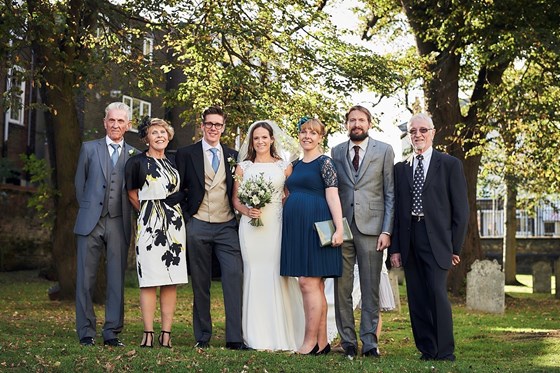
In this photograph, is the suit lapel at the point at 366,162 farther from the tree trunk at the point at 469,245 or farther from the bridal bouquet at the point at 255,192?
the tree trunk at the point at 469,245

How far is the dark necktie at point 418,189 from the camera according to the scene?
1023 cm

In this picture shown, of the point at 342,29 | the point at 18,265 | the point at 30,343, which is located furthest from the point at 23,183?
the point at 30,343

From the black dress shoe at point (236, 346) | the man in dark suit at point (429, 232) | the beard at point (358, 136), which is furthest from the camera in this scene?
the black dress shoe at point (236, 346)

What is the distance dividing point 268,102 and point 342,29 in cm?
448

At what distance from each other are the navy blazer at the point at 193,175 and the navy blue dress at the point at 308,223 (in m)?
0.80

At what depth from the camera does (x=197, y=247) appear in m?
10.8

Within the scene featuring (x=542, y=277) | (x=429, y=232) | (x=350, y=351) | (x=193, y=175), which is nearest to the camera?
(x=429, y=232)

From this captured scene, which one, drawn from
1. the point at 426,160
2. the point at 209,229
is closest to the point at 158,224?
the point at 209,229

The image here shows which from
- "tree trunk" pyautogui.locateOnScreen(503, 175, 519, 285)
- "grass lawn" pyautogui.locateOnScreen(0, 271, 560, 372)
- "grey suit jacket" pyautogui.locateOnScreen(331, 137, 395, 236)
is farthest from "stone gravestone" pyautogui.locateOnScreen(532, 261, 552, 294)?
"grey suit jacket" pyautogui.locateOnScreen(331, 137, 395, 236)

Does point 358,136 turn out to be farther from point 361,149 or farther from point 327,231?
point 327,231

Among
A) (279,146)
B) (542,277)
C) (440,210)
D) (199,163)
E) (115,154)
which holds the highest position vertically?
(279,146)

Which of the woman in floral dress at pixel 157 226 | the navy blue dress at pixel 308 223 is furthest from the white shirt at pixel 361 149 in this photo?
the woman in floral dress at pixel 157 226

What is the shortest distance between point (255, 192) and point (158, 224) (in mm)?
1159

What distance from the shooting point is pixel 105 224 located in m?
10.9
